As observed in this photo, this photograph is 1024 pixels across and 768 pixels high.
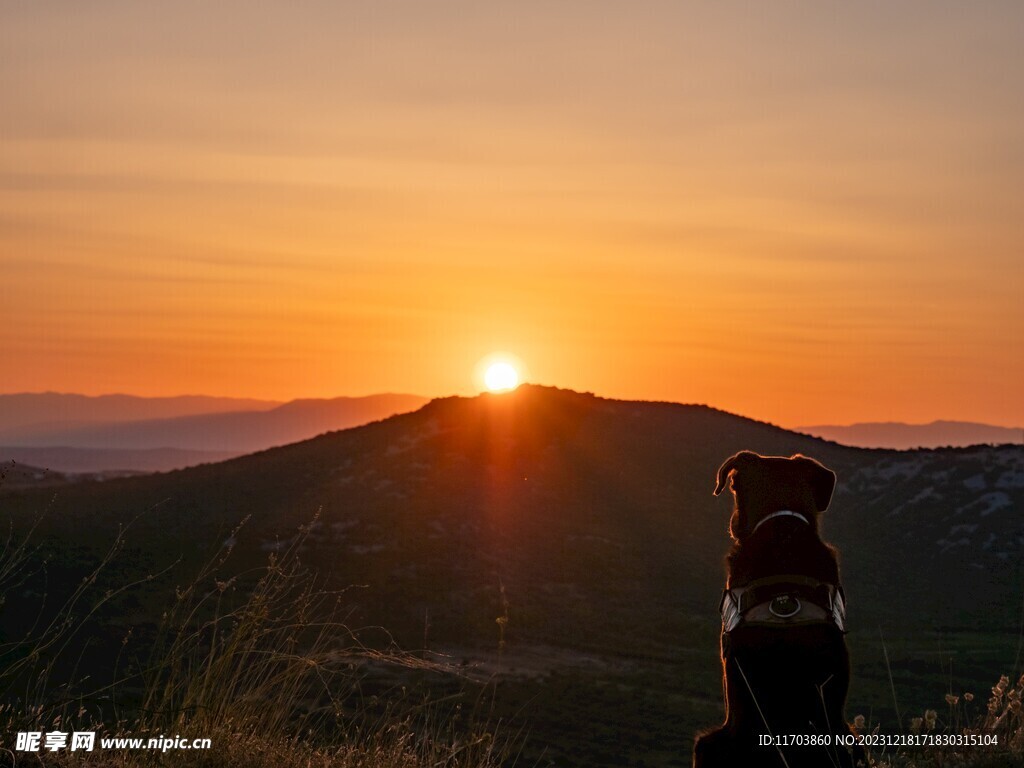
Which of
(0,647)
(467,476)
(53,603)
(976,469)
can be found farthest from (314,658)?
(976,469)

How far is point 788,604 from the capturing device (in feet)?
16.6

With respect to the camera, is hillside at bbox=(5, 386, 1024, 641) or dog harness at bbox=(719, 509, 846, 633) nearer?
dog harness at bbox=(719, 509, 846, 633)

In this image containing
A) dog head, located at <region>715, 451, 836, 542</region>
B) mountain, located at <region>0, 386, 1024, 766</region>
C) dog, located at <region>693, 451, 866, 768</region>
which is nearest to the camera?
dog, located at <region>693, 451, 866, 768</region>

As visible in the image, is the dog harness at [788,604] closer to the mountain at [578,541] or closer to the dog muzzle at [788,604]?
the dog muzzle at [788,604]

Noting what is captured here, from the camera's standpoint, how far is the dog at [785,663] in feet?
16.4

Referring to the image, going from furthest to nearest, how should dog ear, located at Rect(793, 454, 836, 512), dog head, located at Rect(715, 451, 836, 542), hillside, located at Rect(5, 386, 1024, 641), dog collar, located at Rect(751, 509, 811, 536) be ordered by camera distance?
hillside, located at Rect(5, 386, 1024, 641)
dog ear, located at Rect(793, 454, 836, 512)
dog head, located at Rect(715, 451, 836, 542)
dog collar, located at Rect(751, 509, 811, 536)

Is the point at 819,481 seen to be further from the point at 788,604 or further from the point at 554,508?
the point at 554,508

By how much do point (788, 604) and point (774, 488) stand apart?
2.56ft

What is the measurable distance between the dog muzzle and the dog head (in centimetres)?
52

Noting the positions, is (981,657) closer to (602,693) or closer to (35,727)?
(602,693)

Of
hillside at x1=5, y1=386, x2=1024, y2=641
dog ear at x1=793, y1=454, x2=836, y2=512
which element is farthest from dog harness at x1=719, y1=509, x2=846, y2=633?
hillside at x1=5, y1=386, x2=1024, y2=641

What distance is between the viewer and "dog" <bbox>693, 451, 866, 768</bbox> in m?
5.00

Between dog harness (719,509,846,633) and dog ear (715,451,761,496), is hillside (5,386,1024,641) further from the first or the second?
dog harness (719,509,846,633)

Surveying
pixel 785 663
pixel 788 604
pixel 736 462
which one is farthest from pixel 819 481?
A: pixel 785 663
